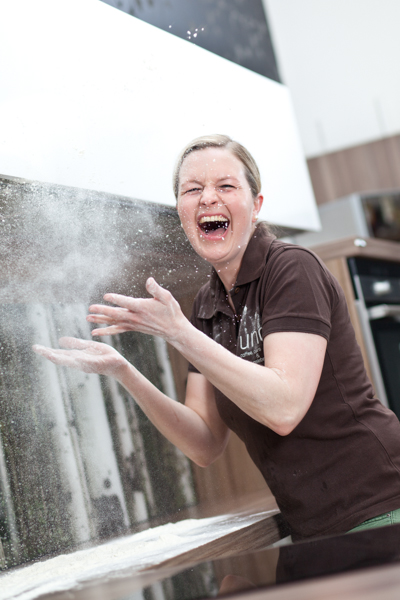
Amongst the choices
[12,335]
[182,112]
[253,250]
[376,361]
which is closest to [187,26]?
[182,112]

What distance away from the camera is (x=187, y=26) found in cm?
62

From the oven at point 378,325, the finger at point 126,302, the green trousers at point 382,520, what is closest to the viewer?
the finger at point 126,302

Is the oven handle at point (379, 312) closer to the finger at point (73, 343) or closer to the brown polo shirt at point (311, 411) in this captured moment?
the brown polo shirt at point (311, 411)

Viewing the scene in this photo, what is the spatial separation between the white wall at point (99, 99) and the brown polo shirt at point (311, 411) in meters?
0.13

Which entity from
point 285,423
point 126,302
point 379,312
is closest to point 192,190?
point 126,302

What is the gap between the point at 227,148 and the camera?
56cm

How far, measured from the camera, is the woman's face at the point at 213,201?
0.53 metres

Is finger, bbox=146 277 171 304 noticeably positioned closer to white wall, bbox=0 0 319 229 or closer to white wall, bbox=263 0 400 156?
white wall, bbox=0 0 319 229

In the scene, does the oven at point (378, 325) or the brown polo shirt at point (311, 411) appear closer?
the brown polo shirt at point (311, 411)

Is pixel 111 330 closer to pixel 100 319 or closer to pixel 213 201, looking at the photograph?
pixel 100 319

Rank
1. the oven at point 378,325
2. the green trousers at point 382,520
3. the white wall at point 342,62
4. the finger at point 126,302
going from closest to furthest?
the finger at point 126,302, the green trousers at point 382,520, the oven at point 378,325, the white wall at point 342,62

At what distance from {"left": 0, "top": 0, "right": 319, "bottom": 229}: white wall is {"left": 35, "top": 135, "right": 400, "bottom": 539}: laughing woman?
40mm

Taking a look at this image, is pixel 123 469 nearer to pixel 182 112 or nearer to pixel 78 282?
pixel 78 282

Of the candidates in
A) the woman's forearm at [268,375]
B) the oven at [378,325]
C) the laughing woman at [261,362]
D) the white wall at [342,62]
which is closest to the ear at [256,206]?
the laughing woman at [261,362]
